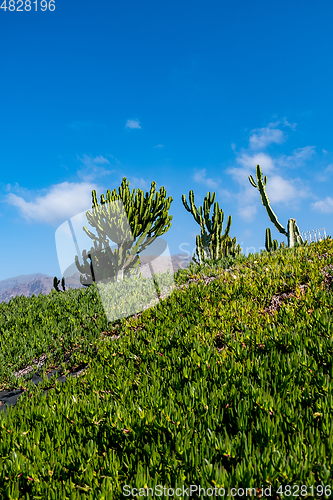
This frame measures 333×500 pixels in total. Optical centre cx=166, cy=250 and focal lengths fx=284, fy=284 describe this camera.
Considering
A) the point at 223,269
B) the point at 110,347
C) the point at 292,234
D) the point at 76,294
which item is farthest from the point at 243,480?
the point at 292,234

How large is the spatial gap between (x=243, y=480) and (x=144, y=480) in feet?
2.08

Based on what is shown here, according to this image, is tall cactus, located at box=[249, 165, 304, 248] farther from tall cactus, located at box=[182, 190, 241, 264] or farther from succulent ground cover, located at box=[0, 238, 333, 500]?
succulent ground cover, located at box=[0, 238, 333, 500]

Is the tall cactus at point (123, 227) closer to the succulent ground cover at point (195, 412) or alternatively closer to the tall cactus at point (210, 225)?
the tall cactus at point (210, 225)

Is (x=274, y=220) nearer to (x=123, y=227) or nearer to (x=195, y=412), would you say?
(x=123, y=227)

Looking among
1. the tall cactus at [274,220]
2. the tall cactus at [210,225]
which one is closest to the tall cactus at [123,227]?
the tall cactus at [210,225]

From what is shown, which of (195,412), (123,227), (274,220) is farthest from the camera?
(274,220)

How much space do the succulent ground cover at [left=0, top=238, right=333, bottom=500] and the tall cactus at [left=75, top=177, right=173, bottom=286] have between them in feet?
27.0

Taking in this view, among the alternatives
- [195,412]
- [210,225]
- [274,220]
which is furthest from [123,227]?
[195,412]

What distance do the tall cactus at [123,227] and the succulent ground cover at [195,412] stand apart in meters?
8.22

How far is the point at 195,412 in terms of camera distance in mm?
2539

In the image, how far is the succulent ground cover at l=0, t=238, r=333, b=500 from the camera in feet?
6.21

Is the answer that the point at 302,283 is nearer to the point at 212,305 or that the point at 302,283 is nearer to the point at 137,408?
the point at 212,305

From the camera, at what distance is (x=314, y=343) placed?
10.5 ft

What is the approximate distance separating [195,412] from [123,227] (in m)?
11.2
